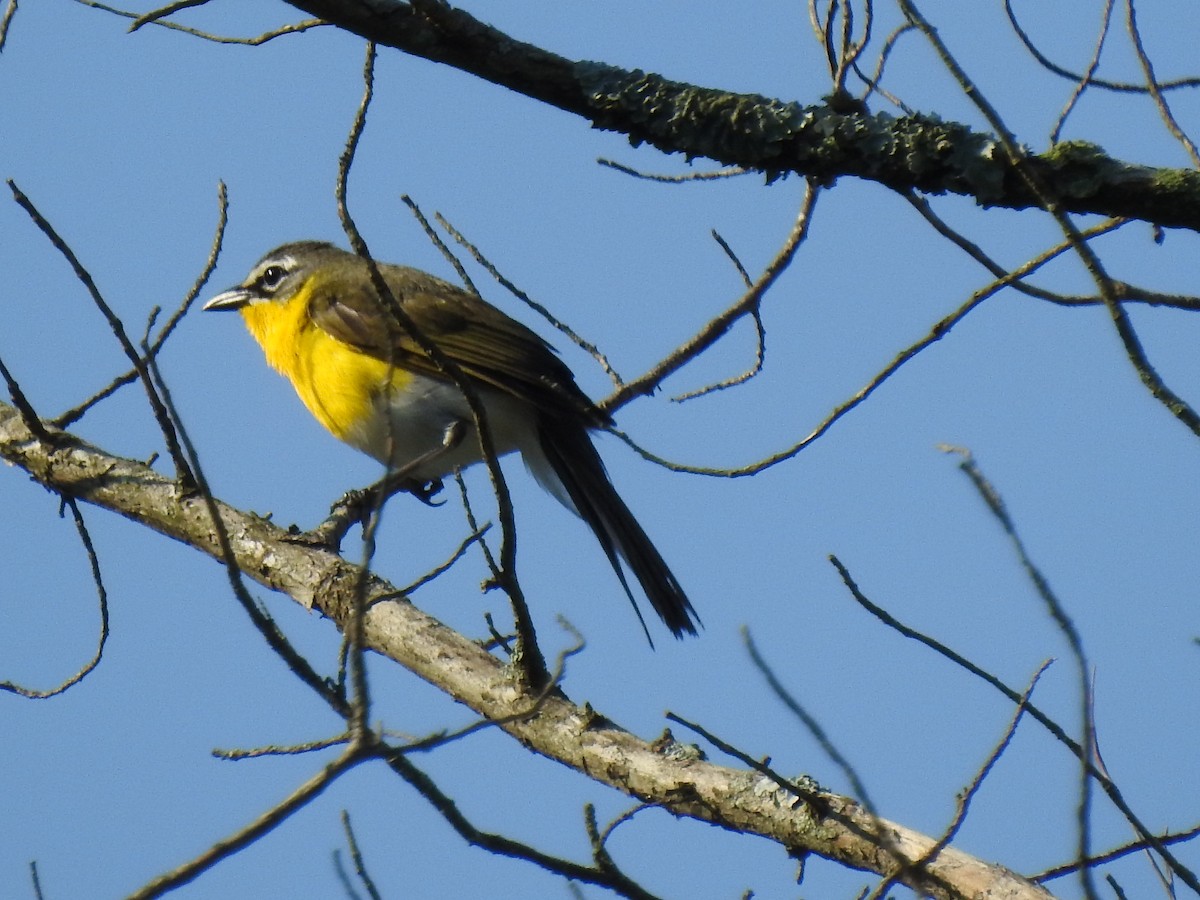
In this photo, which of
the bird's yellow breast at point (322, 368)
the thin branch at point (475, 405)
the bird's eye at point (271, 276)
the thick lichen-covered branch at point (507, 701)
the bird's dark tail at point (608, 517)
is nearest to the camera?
the thin branch at point (475, 405)

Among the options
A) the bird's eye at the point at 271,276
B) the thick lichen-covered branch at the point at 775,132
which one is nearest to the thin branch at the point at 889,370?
the thick lichen-covered branch at the point at 775,132

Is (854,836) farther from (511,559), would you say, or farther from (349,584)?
(349,584)

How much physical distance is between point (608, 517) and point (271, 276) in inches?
94.9

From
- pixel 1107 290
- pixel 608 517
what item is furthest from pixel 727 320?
pixel 1107 290

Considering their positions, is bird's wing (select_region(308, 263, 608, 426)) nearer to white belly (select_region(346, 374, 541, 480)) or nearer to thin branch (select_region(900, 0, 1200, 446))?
white belly (select_region(346, 374, 541, 480))

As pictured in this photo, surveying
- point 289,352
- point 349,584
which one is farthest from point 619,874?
point 289,352

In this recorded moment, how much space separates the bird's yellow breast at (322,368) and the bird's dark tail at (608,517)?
693 mm

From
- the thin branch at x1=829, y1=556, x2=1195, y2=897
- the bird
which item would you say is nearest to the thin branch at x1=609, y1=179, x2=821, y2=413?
the bird

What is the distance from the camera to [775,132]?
10.2 feet

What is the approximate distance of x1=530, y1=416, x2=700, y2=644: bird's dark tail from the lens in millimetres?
5586

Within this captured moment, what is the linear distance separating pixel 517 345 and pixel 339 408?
2.63ft

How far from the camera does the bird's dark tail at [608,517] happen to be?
18.3ft

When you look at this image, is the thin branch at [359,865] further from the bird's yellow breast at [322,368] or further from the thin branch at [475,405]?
the bird's yellow breast at [322,368]

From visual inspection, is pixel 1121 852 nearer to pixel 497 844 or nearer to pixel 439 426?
pixel 497 844
